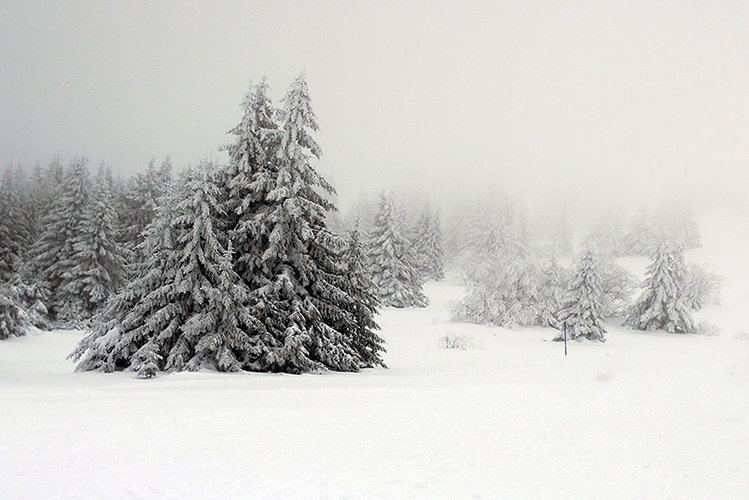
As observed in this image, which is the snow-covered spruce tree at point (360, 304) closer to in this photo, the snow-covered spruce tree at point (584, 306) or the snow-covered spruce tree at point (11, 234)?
the snow-covered spruce tree at point (584, 306)

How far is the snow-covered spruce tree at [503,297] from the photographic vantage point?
143 feet

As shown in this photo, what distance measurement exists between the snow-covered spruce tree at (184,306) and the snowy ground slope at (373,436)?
1.15m

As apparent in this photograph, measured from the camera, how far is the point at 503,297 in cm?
4525

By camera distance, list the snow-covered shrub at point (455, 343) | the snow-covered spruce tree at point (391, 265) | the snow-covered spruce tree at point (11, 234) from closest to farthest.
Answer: the snow-covered shrub at point (455, 343)
the snow-covered spruce tree at point (11, 234)
the snow-covered spruce tree at point (391, 265)

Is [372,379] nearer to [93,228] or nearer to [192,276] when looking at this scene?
[192,276]

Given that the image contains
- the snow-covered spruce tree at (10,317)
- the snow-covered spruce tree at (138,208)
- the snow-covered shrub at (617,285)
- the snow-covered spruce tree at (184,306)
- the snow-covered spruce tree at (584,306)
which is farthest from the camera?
the snow-covered shrub at (617,285)

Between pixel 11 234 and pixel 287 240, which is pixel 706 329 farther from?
pixel 11 234

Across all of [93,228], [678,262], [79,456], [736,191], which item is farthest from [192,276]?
[736,191]

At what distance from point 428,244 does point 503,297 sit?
27.2 metres

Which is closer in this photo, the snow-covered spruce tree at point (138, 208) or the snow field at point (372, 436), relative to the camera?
the snow field at point (372, 436)

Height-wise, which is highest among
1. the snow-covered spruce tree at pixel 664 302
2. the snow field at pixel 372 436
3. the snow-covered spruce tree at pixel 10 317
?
the snow-covered spruce tree at pixel 664 302

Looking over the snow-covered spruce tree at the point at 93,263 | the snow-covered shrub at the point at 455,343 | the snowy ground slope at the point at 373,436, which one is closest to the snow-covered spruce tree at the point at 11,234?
the snow-covered spruce tree at the point at 93,263

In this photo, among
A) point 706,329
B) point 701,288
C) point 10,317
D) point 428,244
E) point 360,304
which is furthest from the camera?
point 428,244

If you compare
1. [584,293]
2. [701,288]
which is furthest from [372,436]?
[701,288]
